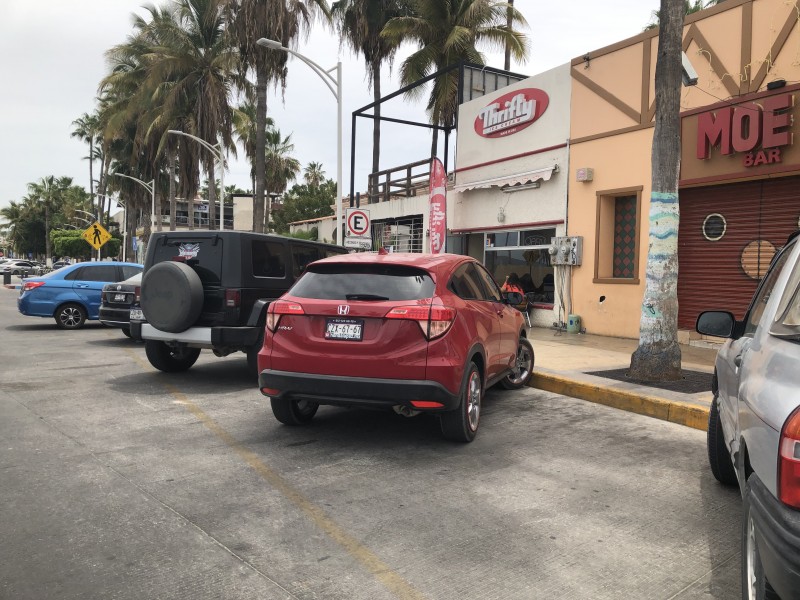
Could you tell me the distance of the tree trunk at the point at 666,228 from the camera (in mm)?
7984

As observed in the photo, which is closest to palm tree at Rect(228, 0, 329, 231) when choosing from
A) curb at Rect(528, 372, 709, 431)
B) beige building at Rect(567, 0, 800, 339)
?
beige building at Rect(567, 0, 800, 339)

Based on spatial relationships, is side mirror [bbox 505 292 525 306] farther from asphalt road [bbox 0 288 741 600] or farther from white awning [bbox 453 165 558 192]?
white awning [bbox 453 165 558 192]

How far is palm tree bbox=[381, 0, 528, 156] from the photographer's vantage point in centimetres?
2282

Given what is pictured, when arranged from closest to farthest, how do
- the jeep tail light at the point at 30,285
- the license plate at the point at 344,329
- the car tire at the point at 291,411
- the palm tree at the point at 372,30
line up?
the license plate at the point at 344,329 < the car tire at the point at 291,411 < the jeep tail light at the point at 30,285 < the palm tree at the point at 372,30

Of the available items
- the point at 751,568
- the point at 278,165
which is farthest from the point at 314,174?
the point at 751,568

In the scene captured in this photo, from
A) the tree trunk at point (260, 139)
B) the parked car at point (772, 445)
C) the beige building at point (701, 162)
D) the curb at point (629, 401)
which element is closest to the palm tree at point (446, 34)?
the tree trunk at point (260, 139)

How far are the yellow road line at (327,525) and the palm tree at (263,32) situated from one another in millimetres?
19175

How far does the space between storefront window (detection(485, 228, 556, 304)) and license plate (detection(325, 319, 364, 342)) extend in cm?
1043

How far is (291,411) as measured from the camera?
5871mm

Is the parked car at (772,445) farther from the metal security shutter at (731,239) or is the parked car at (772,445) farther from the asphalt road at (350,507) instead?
the metal security shutter at (731,239)

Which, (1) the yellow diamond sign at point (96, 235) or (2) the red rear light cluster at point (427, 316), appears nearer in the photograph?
(2) the red rear light cluster at point (427, 316)

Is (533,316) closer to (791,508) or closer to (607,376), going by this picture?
(607,376)

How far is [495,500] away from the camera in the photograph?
4.16m

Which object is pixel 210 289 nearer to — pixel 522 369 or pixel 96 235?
pixel 522 369
